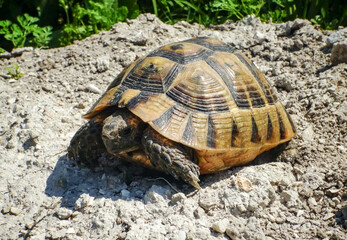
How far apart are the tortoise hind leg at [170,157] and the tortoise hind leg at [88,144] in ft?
1.52

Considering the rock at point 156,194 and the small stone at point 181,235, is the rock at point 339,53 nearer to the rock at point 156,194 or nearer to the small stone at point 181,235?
the rock at point 156,194

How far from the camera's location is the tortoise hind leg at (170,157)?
2707 millimetres

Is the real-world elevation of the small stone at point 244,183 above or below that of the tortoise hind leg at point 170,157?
below

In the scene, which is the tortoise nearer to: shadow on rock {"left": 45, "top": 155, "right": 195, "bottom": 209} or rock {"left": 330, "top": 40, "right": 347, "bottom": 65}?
shadow on rock {"left": 45, "top": 155, "right": 195, "bottom": 209}

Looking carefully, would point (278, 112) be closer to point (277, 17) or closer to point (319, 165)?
point (319, 165)

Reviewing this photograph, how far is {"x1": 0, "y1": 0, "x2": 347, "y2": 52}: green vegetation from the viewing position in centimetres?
483

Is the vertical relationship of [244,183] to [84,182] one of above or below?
above

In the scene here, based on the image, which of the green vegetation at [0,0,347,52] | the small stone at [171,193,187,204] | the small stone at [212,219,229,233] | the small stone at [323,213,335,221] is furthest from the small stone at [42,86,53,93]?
the small stone at [323,213,335,221]

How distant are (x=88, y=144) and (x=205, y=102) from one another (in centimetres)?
93

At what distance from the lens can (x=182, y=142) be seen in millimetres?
2688

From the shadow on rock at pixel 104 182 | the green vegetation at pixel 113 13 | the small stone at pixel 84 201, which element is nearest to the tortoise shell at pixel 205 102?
the shadow on rock at pixel 104 182

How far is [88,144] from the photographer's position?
3082 mm

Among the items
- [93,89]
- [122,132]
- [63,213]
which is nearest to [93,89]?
[93,89]

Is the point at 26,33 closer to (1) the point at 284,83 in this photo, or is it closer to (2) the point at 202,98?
(2) the point at 202,98
